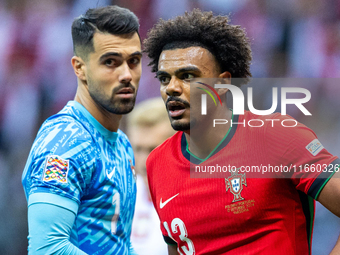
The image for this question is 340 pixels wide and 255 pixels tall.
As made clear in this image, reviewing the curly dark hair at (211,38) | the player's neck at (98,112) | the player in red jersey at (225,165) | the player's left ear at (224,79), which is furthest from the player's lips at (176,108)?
the player's neck at (98,112)

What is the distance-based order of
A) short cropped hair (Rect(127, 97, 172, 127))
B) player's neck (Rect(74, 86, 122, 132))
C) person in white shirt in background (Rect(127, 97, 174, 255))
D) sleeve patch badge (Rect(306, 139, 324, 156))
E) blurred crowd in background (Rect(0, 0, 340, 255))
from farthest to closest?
blurred crowd in background (Rect(0, 0, 340, 255)) < short cropped hair (Rect(127, 97, 172, 127)) < person in white shirt in background (Rect(127, 97, 174, 255)) < player's neck (Rect(74, 86, 122, 132)) < sleeve patch badge (Rect(306, 139, 324, 156))

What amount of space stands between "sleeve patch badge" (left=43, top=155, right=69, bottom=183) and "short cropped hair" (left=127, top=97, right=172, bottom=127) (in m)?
3.10

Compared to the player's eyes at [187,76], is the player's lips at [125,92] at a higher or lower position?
lower

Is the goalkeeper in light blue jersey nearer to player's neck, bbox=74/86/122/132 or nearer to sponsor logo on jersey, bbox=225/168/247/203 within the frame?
player's neck, bbox=74/86/122/132

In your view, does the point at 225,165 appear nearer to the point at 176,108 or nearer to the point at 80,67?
the point at 176,108

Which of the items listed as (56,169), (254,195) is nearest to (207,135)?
(254,195)

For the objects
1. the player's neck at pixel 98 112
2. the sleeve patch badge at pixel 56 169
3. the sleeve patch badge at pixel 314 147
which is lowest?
the sleeve patch badge at pixel 56 169

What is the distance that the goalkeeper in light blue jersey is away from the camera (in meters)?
2.05

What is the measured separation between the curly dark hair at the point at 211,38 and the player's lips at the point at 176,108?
40cm

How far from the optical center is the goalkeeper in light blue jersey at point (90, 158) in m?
2.05

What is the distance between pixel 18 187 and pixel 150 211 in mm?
2110

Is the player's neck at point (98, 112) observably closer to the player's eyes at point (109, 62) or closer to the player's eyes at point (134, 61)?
the player's eyes at point (109, 62)

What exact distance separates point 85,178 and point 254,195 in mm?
1022

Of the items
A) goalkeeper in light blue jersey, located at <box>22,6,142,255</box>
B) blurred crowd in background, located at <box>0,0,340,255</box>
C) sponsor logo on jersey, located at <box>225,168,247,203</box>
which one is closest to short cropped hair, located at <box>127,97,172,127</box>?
blurred crowd in background, located at <box>0,0,340,255</box>
